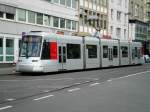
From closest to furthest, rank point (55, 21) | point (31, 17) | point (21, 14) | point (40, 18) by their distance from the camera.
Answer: point (21, 14)
point (31, 17)
point (40, 18)
point (55, 21)

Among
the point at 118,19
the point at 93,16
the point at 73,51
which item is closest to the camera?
the point at 73,51

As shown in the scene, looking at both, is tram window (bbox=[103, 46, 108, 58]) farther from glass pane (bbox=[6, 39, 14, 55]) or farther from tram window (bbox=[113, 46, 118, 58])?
glass pane (bbox=[6, 39, 14, 55])

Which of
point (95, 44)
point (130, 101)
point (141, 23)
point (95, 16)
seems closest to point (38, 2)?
point (95, 44)

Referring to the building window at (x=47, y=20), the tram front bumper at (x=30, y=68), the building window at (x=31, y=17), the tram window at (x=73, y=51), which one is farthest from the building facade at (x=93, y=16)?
the tram front bumper at (x=30, y=68)

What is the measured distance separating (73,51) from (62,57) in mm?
2170

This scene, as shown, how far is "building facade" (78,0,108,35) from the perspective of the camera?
177 ft

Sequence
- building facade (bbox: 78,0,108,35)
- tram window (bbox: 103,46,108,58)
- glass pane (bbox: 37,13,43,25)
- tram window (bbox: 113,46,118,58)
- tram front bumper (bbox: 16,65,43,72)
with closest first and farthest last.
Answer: tram front bumper (bbox: 16,65,43,72) → tram window (bbox: 103,46,108,58) → tram window (bbox: 113,46,118,58) → glass pane (bbox: 37,13,43,25) → building facade (bbox: 78,0,108,35)

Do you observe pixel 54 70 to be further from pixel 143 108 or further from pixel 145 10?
pixel 145 10

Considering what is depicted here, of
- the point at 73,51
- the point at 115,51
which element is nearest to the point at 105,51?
the point at 115,51

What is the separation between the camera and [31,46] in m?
27.7

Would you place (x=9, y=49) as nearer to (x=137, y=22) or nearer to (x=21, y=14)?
(x=21, y=14)

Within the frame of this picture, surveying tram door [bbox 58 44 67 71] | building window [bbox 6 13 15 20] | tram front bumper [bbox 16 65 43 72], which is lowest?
tram front bumper [bbox 16 65 43 72]

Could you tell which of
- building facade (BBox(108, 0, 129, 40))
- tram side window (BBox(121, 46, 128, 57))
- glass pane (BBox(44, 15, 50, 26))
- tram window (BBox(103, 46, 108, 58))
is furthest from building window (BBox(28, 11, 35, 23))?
building facade (BBox(108, 0, 129, 40))

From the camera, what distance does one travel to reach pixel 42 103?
40.0 feet
